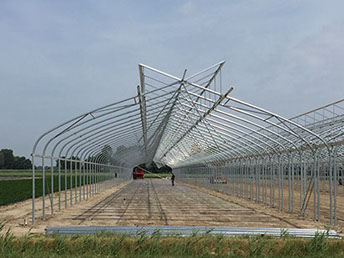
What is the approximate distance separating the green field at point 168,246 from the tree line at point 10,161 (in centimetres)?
12990

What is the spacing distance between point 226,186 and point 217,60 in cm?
1626

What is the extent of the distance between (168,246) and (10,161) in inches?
5487

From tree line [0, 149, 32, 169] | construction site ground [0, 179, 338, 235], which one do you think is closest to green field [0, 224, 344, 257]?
construction site ground [0, 179, 338, 235]

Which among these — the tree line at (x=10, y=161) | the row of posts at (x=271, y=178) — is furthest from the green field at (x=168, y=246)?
the tree line at (x=10, y=161)

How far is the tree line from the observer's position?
134 metres

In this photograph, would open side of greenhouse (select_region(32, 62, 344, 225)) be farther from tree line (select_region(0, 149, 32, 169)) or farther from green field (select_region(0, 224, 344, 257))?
tree line (select_region(0, 149, 32, 169))

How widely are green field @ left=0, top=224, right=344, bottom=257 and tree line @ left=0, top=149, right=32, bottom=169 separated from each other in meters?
130

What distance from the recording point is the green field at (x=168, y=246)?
26.0ft

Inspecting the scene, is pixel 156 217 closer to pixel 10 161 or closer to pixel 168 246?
pixel 168 246

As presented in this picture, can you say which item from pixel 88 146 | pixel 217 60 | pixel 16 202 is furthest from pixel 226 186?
pixel 217 60

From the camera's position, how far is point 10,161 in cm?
13838

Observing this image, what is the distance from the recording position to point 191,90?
16.3m

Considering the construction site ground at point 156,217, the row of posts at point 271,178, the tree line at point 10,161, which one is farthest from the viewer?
the tree line at point 10,161

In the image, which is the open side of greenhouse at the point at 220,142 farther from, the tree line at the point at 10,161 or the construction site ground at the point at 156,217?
the tree line at the point at 10,161
